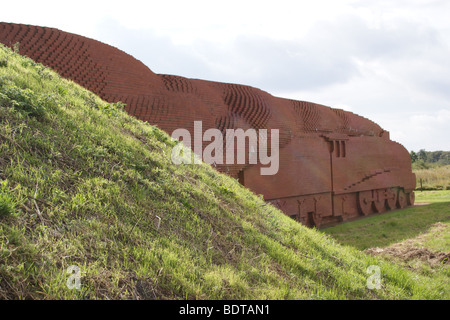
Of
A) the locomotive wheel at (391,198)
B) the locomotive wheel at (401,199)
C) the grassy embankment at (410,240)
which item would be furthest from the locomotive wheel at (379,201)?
the locomotive wheel at (401,199)

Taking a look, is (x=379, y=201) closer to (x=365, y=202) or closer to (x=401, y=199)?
(x=365, y=202)

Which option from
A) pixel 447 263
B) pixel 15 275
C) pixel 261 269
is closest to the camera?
pixel 15 275

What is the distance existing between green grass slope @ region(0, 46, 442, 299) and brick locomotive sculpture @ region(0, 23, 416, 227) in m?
2.33

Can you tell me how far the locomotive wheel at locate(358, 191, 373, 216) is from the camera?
1292 cm

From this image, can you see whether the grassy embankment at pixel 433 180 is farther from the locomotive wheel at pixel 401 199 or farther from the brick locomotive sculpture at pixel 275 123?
the brick locomotive sculpture at pixel 275 123

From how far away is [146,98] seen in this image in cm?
740

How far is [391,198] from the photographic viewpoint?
15039 millimetres

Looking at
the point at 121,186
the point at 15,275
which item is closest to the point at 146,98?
the point at 121,186

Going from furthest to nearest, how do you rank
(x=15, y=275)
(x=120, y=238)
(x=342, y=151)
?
(x=342, y=151) < (x=120, y=238) < (x=15, y=275)

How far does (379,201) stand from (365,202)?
1278mm

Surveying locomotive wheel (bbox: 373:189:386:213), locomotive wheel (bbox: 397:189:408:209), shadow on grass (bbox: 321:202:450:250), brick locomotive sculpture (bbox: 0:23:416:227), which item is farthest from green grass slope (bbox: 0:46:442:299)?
locomotive wheel (bbox: 397:189:408:209)

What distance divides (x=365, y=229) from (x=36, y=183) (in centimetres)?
942

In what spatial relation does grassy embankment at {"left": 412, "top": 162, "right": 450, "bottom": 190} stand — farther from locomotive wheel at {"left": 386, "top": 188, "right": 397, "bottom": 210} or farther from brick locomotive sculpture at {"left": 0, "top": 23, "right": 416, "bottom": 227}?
locomotive wheel at {"left": 386, "top": 188, "right": 397, "bottom": 210}
